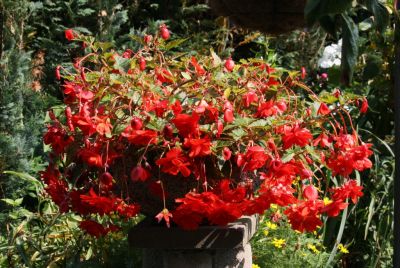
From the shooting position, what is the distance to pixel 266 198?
183cm

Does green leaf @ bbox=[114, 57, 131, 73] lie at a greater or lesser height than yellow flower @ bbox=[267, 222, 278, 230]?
greater

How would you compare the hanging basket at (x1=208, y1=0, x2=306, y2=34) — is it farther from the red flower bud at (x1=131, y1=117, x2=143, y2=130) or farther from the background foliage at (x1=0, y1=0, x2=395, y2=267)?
the background foliage at (x1=0, y1=0, x2=395, y2=267)

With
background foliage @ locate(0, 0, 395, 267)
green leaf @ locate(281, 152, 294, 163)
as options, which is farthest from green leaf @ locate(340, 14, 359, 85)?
background foliage @ locate(0, 0, 395, 267)

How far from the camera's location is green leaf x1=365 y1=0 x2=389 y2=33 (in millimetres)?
877

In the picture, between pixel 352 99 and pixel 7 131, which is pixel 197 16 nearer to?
pixel 7 131

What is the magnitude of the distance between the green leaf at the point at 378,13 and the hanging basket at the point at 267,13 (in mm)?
1129

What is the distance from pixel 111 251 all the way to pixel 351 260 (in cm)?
166

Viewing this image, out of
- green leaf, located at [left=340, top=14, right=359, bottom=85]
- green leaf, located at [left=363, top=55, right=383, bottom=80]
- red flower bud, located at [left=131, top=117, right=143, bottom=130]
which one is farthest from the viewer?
green leaf, located at [left=363, top=55, right=383, bottom=80]

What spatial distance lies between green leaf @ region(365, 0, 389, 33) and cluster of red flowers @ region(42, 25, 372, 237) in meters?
0.90

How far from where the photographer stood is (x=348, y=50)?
84 centimetres

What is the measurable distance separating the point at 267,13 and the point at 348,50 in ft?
4.06

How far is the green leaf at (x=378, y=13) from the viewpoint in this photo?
877 mm

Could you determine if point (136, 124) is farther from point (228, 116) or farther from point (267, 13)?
point (267, 13)

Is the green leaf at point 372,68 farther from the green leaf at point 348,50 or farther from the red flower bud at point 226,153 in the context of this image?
the green leaf at point 348,50
